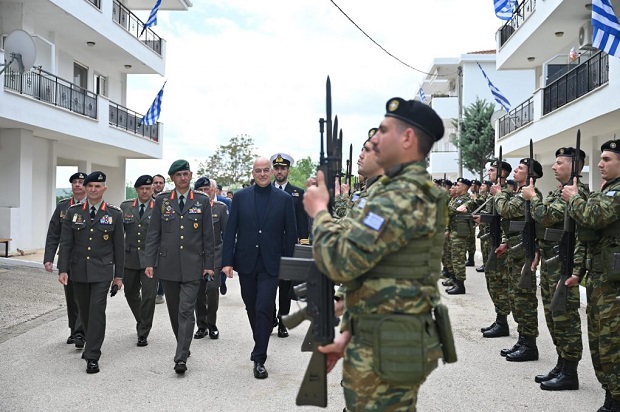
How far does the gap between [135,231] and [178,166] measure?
7.59 feet

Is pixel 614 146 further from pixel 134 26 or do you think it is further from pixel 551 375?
pixel 134 26

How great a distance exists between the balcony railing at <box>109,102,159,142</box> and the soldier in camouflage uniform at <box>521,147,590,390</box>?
66.0ft

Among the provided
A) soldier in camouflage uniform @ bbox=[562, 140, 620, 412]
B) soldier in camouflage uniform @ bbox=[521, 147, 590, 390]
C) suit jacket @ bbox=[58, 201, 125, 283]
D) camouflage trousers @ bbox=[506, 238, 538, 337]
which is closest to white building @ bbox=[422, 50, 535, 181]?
camouflage trousers @ bbox=[506, 238, 538, 337]

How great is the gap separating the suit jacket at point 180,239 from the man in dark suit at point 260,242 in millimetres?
243

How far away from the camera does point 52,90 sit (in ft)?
61.5

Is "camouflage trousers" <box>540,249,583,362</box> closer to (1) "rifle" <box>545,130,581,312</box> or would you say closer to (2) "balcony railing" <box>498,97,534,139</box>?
(1) "rifle" <box>545,130,581,312</box>

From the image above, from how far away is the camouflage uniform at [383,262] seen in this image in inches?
107

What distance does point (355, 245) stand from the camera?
269 centimetres

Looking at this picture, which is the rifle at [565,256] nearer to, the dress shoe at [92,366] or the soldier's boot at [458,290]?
the dress shoe at [92,366]

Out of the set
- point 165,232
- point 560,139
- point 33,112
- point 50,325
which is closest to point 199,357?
point 165,232

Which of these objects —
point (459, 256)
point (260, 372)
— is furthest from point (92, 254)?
point (459, 256)

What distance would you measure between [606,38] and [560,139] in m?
10.0

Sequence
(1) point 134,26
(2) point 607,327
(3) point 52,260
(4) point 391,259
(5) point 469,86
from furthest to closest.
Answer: (5) point 469,86 < (1) point 134,26 < (3) point 52,260 < (2) point 607,327 < (4) point 391,259

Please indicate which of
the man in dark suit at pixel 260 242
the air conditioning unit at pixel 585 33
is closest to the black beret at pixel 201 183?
the man in dark suit at pixel 260 242
